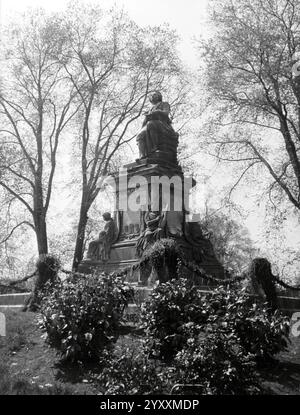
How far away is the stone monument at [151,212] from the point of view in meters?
12.7

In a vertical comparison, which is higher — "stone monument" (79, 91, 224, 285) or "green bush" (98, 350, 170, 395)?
"stone monument" (79, 91, 224, 285)

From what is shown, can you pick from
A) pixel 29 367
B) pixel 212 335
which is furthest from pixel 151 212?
pixel 212 335

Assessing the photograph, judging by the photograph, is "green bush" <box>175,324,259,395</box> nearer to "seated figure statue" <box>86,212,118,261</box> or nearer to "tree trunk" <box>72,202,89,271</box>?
"seated figure statue" <box>86,212,118,261</box>

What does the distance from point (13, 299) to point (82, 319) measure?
7974 millimetres

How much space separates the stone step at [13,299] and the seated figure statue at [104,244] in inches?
88.1

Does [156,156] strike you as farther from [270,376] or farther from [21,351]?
[270,376]

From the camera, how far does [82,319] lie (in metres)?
6.56

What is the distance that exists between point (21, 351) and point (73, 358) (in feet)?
4.54

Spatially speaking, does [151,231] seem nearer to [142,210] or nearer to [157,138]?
[142,210]

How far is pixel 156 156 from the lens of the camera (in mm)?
13648

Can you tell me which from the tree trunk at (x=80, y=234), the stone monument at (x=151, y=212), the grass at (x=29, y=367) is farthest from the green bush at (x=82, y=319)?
the tree trunk at (x=80, y=234)

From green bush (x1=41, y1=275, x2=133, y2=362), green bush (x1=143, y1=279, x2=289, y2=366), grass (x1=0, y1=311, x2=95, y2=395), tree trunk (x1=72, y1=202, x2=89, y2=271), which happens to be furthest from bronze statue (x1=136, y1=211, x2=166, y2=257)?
tree trunk (x1=72, y1=202, x2=89, y2=271)

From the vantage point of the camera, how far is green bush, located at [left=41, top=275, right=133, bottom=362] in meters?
6.41

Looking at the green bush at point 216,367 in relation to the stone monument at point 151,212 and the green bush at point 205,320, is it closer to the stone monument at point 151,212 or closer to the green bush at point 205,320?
the green bush at point 205,320
